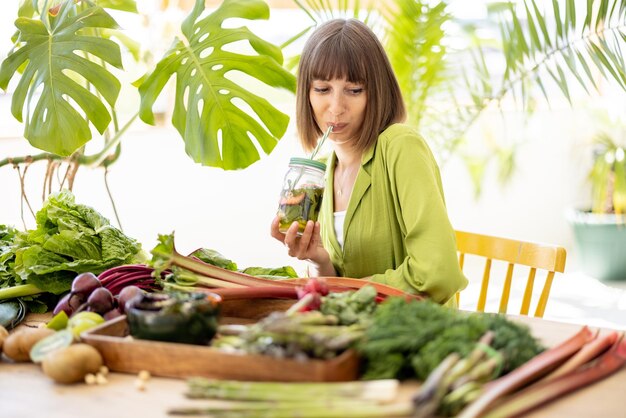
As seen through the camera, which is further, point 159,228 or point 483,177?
point 483,177

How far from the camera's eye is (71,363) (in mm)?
1536

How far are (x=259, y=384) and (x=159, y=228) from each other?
383 centimetres

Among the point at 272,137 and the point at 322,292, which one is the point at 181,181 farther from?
the point at 322,292

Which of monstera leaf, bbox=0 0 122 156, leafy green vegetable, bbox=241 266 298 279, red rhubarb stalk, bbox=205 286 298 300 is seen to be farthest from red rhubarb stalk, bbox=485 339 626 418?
monstera leaf, bbox=0 0 122 156

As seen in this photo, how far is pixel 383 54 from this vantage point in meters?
2.38

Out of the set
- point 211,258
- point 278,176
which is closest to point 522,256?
point 211,258

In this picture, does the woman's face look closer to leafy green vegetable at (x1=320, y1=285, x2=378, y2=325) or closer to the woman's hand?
the woman's hand

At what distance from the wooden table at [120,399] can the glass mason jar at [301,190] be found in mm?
638

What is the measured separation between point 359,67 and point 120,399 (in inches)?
48.2

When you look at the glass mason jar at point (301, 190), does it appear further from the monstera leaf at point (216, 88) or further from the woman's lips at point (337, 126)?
the monstera leaf at point (216, 88)

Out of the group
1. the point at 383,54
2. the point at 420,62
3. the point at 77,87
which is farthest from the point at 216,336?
the point at 420,62

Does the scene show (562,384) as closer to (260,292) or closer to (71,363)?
(260,292)

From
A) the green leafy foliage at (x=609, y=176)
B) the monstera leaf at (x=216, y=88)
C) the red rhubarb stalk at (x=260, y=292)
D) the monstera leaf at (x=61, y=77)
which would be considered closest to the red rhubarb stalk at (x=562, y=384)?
the red rhubarb stalk at (x=260, y=292)

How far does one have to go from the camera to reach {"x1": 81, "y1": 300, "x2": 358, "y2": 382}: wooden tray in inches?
55.5
